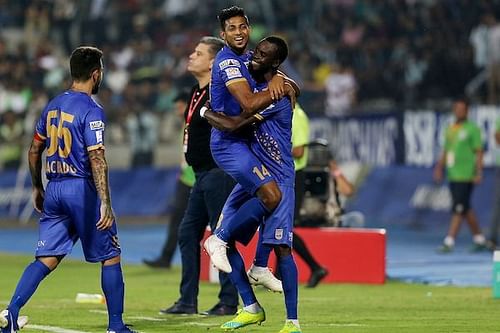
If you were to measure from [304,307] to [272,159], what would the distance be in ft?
9.98

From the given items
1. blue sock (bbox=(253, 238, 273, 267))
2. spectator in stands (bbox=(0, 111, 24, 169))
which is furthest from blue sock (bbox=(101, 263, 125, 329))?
spectator in stands (bbox=(0, 111, 24, 169))

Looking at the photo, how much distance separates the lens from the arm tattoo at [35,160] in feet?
32.3

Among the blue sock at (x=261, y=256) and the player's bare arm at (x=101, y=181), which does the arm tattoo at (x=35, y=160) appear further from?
the blue sock at (x=261, y=256)

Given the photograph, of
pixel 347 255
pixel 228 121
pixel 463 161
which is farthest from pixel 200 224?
pixel 463 161

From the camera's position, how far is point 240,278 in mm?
10250

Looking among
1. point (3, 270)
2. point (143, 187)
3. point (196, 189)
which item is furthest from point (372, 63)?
point (196, 189)

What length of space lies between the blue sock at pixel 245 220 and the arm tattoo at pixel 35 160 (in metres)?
1.42

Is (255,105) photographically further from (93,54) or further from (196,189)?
(196,189)

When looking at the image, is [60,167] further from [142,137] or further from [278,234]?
[142,137]

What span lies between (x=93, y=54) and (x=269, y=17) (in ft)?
74.5

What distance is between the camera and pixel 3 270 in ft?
57.3

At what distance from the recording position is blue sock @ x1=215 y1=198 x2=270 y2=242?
10008 millimetres

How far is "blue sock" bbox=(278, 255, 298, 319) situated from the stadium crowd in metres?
15.3

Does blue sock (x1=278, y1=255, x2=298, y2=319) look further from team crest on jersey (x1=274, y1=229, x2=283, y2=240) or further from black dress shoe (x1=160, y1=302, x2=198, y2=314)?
black dress shoe (x1=160, y1=302, x2=198, y2=314)
